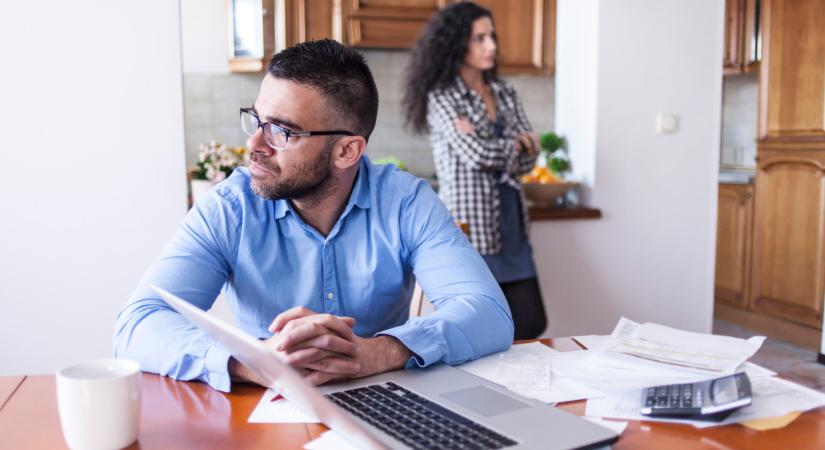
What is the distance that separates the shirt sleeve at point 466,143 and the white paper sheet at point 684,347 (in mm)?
1532

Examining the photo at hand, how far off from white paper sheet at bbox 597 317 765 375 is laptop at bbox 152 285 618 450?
0.82 feet

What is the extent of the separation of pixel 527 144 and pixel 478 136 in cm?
20

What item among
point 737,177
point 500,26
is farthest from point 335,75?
point 737,177

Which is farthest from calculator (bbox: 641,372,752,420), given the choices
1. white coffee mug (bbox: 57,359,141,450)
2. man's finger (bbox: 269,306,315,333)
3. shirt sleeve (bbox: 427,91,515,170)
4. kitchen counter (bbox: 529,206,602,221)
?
kitchen counter (bbox: 529,206,602,221)

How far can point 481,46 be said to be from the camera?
2.81 metres

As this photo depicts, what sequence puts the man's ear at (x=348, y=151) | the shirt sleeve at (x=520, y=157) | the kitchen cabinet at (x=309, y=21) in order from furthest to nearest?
the kitchen cabinet at (x=309, y=21) → the shirt sleeve at (x=520, y=157) → the man's ear at (x=348, y=151)

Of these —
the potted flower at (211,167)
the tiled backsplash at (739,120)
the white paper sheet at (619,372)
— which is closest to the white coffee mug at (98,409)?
the white paper sheet at (619,372)

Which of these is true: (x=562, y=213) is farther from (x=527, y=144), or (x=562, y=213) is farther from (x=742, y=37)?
(x=742, y=37)

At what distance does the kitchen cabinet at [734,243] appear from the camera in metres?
4.37

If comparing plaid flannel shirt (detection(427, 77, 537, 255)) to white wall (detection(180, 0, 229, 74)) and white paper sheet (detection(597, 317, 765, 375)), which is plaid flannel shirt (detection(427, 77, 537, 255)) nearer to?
white paper sheet (detection(597, 317, 765, 375))

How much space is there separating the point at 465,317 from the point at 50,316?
5.29 ft

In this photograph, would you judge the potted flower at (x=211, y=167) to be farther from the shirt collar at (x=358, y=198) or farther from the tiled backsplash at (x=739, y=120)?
the tiled backsplash at (x=739, y=120)

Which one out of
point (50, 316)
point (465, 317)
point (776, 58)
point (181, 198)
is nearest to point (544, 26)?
point (776, 58)

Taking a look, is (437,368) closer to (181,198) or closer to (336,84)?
(336,84)
